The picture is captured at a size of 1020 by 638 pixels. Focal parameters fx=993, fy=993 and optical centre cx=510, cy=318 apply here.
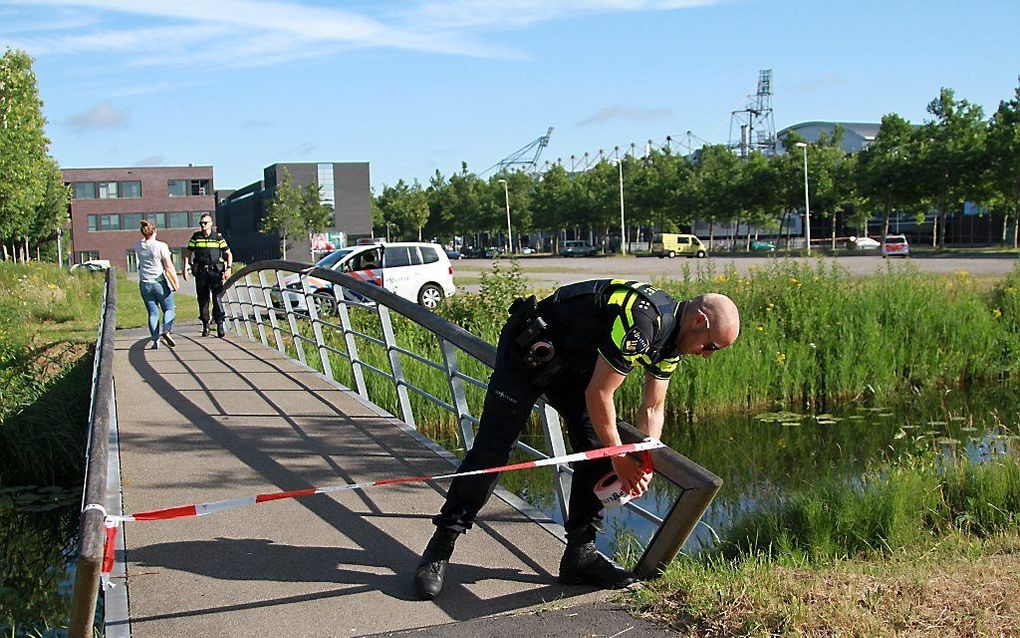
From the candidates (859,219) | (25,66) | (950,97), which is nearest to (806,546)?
(25,66)

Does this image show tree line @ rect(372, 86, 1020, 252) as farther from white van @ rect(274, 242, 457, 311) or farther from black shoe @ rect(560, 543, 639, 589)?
black shoe @ rect(560, 543, 639, 589)

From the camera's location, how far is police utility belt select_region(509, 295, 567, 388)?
389cm

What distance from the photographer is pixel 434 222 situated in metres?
93.2

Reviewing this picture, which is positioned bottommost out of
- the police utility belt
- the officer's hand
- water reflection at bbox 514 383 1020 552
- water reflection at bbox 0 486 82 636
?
water reflection at bbox 514 383 1020 552

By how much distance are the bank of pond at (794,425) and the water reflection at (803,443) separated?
1.3 inches

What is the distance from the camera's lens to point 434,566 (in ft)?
13.7

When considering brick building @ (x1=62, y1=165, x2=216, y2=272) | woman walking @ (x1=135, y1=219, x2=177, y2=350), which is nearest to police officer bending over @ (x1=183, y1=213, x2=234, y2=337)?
woman walking @ (x1=135, y1=219, x2=177, y2=350)

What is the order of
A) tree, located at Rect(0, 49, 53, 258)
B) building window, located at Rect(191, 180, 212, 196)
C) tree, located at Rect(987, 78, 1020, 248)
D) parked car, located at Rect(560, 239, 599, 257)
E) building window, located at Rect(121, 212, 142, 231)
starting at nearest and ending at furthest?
1. tree, located at Rect(0, 49, 53, 258)
2. tree, located at Rect(987, 78, 1020, 248)
3. parked car, located at Rect(560, 239, 599, 257)
4. building window, located at Rect(121, 212, 142, 231)
5. building window, located at Rect(191, 180, 212, 196)

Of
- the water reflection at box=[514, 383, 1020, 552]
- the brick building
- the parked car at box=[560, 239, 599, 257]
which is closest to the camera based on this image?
the water reflection at box=[514, 383, 1020, 552]

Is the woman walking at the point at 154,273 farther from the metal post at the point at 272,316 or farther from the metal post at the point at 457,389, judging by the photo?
the metal post at the point at 457,389

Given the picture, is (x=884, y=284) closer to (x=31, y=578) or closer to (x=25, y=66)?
(x=31, y=578)

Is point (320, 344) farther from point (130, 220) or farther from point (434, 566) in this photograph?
point (130, 220)

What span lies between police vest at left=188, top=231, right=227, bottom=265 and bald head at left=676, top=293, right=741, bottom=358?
11.2 m

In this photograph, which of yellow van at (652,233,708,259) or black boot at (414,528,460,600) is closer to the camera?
black boot at (414,528,460,600)
